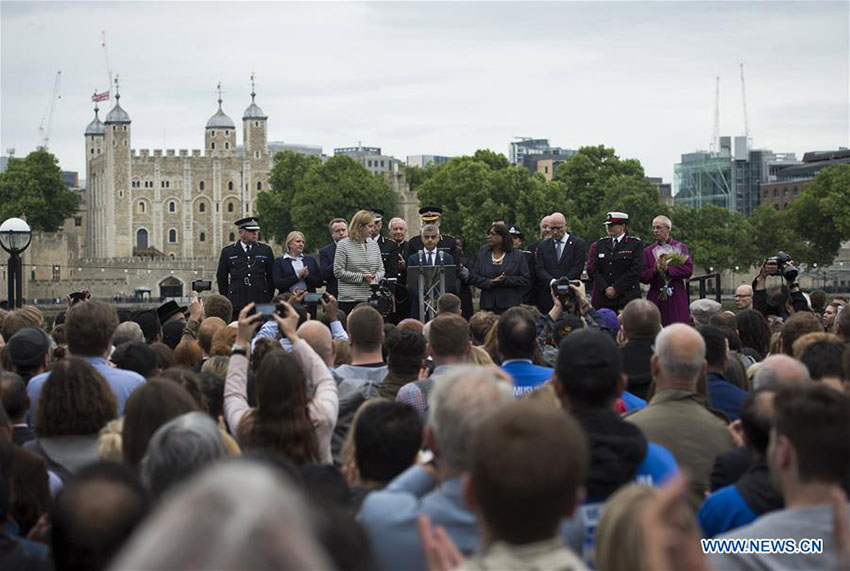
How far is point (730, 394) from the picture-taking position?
264 inches

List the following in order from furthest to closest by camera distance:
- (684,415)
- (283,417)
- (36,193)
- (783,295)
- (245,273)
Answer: (36,193) → (245,273) → (783,295) → (684,415) → (283,417)

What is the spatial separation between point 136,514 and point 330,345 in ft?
13.9

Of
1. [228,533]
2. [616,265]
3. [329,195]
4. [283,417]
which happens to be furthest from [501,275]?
[329,195]

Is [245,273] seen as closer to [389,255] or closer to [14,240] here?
[389,255]

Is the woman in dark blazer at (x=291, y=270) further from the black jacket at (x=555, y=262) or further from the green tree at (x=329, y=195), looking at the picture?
the green tree at (x=329, y=195)

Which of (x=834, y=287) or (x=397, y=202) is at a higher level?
(x=397, y=202)

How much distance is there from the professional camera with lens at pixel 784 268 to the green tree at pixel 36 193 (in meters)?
83.5

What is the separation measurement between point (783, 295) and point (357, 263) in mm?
4667

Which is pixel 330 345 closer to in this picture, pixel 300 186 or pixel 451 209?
pixel 451 209

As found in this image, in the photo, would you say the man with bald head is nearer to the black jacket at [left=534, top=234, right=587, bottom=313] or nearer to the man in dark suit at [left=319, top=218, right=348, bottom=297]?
the black jacket at [left=534, top=234, right=587, bottom=313]

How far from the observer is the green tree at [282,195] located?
93.3 meters

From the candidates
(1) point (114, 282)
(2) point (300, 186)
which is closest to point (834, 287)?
(2) point (300, 186)

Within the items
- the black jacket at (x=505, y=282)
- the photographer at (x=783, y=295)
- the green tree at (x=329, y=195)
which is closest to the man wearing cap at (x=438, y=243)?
the black jacket at (x=505, y=282)

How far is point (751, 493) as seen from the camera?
4512 mm
